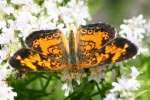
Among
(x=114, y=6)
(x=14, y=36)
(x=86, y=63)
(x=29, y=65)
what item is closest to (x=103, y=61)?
(x=86, y=63)

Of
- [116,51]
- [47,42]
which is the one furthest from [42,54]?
[116,51]

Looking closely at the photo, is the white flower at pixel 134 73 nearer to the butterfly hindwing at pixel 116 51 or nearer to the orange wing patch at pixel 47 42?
the butterfly hindwing at pixel 116 51

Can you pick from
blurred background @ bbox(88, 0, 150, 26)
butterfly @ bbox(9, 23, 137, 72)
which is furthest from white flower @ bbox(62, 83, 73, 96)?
blurred background @ bbox(88, 0, 150, 26)

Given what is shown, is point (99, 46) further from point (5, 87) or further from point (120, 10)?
point (120, 10)

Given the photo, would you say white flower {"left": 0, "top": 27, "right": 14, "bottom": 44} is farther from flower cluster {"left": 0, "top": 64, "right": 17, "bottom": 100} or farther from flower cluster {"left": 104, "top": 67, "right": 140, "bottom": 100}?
flower cluster {"left": 104, "top": 67, "right": 140, "bottom": 100}

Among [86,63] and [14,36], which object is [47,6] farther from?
[86,63]

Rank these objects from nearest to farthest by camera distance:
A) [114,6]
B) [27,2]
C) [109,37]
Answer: [109,37], [27,2], [114,6]
